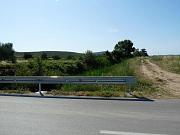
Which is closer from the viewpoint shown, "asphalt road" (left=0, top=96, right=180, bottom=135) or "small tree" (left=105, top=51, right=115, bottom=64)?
"asphalt road" (left=0, top=96, right=180, bottom=135)

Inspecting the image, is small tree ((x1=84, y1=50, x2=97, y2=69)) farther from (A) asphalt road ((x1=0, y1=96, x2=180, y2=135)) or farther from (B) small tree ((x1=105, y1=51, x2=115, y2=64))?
(A) asphalt road ((x1=0, y1=96, x2=180, y2=135))

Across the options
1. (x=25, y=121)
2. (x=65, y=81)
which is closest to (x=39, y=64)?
(x=65, y=81)

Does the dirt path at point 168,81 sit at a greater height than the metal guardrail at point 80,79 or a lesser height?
lesser

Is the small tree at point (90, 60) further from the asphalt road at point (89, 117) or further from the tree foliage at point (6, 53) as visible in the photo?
the asphalt road at point (89, 117)

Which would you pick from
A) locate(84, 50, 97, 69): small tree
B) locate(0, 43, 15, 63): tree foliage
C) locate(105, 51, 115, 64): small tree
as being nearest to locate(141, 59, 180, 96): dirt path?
locate(84, 50, 97, 69): small tree

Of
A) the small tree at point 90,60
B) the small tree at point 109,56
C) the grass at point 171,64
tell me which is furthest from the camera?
the small tree at point 109,56

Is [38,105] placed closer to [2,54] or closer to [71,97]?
[71,97]

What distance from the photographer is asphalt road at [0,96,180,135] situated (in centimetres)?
761

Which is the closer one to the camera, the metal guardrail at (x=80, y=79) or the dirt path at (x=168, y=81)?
the metal guardrail at (x=80, y=79)

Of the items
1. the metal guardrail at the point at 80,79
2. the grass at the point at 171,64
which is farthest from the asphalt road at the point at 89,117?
the grass at the point at 171,64

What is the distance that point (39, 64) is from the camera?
23.9m

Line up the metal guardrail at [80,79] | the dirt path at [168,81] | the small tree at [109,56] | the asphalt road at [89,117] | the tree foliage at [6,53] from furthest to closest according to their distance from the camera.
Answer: the tree foliage at [6,53] → the small tree at [109,56] → the dirt path at [168,81] → the metal guardrail at [80,79] → the asphalt road at [89,117]

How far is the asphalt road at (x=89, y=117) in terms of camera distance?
7.61 m

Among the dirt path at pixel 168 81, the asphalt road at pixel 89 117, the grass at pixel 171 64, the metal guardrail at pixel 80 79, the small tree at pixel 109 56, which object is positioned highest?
the small tree at pixel 109 56
